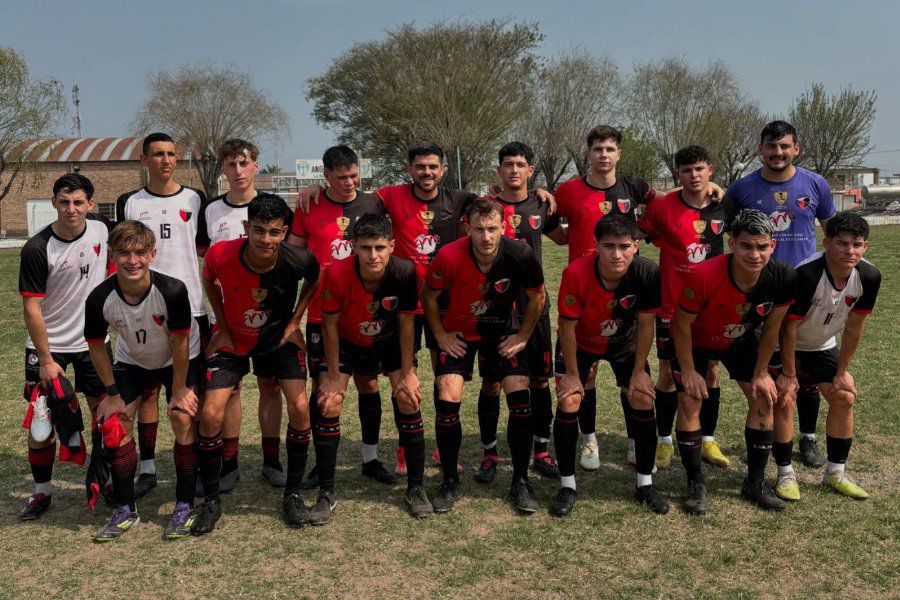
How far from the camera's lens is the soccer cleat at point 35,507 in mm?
4789

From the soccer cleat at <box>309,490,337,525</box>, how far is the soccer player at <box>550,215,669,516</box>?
146 cm

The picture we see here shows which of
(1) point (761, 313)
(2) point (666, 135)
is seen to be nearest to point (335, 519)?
(1) point (761, 313)

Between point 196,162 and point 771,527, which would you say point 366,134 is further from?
point 771,527

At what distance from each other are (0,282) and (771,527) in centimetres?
2003

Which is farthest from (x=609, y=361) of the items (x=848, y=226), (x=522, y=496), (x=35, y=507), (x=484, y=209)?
(x=35, y=507)

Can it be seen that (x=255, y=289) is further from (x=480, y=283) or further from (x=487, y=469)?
(x=487, y=469)

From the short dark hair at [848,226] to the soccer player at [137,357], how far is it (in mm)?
4133

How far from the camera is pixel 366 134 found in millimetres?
41406

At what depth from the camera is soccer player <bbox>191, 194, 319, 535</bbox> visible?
15.0ft

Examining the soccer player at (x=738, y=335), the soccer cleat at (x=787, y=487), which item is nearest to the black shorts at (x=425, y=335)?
the soccer player at (x=738, y=335)

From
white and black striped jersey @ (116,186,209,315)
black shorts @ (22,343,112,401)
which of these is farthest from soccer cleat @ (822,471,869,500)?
black shorts @ (22,343,112,401)

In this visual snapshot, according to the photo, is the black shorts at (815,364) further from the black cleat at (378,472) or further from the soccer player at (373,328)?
the black cleat at (378,472)

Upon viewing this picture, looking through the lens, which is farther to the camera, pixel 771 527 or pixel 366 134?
pixel 366 134

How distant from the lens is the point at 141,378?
15.6ft
